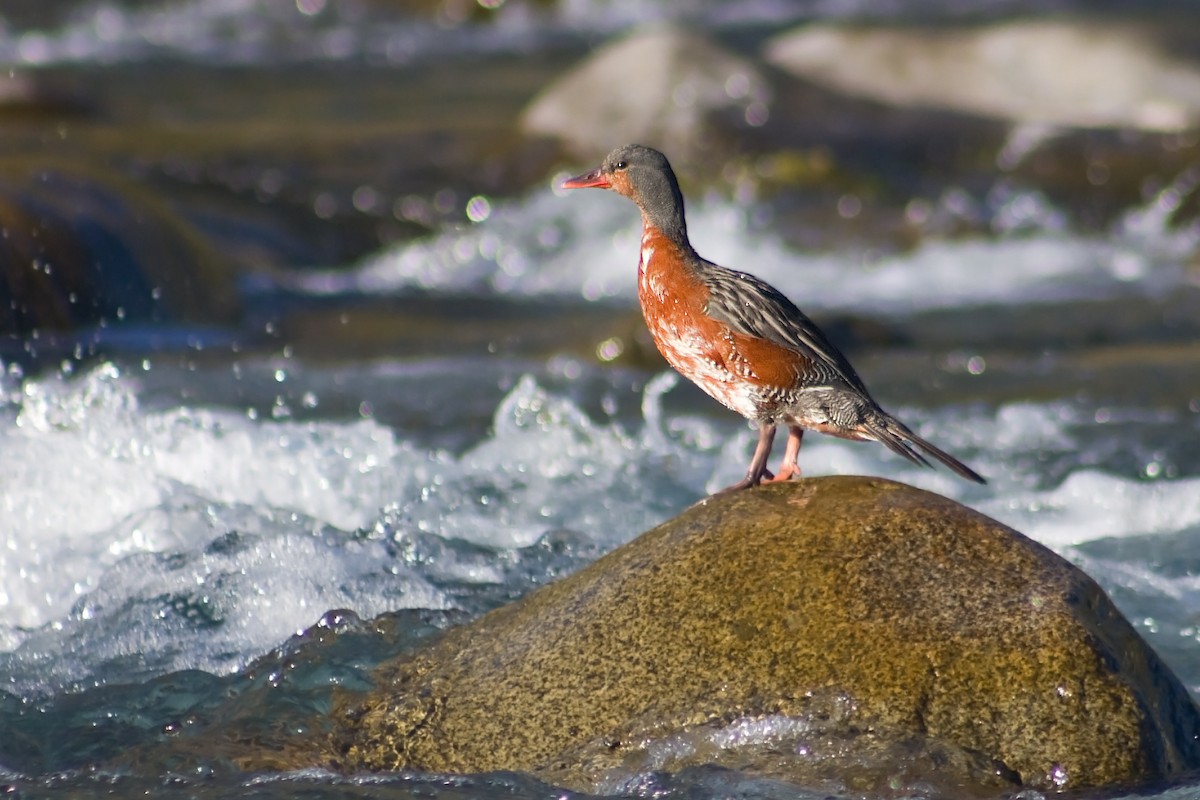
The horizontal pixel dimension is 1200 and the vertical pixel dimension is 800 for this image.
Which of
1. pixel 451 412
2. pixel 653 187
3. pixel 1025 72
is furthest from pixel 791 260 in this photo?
pixel 653 187

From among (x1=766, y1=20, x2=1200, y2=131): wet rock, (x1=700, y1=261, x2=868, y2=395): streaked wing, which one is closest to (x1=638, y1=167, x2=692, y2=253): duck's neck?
(x1=700, y1=261, x2=868, y2=395): streaked wing

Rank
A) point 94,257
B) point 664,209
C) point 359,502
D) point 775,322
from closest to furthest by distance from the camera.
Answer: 1. point 775,322
2. point 664,209
3. point 359,502
4. point 94,257

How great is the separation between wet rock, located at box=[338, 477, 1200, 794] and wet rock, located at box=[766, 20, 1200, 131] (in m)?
14.0

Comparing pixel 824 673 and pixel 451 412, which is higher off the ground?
pixel 451 412

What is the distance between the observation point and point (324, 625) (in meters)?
6.25

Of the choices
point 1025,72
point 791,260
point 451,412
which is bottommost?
point 451,412

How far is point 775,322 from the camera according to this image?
5695mm

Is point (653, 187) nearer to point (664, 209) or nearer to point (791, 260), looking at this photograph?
point (664, 209)

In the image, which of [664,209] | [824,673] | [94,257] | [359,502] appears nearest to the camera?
[824,673]

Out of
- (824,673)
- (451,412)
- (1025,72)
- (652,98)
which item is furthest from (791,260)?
(824,673)

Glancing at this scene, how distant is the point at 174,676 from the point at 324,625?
Answer: 1.91 feet

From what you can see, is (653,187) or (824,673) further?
(653,187)

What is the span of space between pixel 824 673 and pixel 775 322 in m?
1.32

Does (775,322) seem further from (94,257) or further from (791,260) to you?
(791,260)
